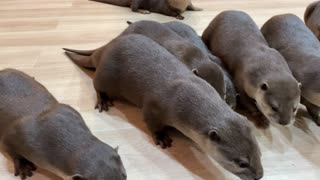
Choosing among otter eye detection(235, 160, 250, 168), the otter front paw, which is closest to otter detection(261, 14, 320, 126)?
otter eye detection(235, 160, 250, 168)

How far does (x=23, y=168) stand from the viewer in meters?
1.39

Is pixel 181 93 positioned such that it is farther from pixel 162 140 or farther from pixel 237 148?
pixel 237 148

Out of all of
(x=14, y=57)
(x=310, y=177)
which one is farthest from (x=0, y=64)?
(x=310, y=177)

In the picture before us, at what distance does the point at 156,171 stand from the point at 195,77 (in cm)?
38

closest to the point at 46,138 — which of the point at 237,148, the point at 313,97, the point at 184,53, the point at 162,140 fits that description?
the point at 162,140

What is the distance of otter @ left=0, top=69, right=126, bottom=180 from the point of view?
1177mm

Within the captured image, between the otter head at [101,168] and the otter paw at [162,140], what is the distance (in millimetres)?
366

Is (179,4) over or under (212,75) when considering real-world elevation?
under

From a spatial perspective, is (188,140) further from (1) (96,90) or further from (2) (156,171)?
(1) (96,90)

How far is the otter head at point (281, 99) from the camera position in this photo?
5.01ft

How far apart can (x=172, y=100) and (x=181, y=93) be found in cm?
4

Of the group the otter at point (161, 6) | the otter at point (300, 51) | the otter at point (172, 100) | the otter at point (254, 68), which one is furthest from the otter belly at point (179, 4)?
the otter at point (172, 100)

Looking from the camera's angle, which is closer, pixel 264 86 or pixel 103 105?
pixel 264 86

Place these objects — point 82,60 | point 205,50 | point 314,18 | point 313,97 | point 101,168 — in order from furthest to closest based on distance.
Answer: point 314,18 < point 82,60 < point 205,50 < point 313,97 < point 101,168
